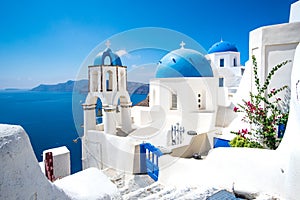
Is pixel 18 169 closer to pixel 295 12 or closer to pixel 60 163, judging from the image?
pixel 60 163

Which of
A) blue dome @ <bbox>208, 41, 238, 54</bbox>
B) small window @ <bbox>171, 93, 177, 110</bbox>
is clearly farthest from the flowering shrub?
blue dome @ <bbox>208, 41, 238, 54</bbox>

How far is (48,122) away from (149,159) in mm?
31404

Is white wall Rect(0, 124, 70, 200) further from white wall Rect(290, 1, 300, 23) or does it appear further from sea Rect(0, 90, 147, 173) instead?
white wall Rect(290, 1, 300, 23)

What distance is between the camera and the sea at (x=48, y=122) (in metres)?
12.6

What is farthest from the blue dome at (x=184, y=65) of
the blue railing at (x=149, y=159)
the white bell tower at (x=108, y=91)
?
the blue railing at (x=149, y=159)

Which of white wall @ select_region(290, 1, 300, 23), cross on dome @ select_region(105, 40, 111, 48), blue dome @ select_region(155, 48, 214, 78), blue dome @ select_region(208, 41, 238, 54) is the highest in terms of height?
blue dome @ select_region(208, 41, 238, 54)

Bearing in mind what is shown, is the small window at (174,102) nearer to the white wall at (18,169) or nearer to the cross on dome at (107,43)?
the cross on dome at (107,43)

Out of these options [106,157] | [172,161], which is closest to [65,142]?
[106,157]

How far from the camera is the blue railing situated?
21.1 feet

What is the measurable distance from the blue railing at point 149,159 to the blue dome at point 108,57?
16.7 feet

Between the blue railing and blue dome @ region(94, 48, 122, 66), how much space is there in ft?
16.7

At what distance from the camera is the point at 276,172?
121 inches

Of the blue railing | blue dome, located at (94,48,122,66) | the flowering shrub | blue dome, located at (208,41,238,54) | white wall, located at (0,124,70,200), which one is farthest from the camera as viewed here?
blue dome, located at (208,41,238,54)

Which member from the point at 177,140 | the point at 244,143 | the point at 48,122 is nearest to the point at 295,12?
the point at 244,143
